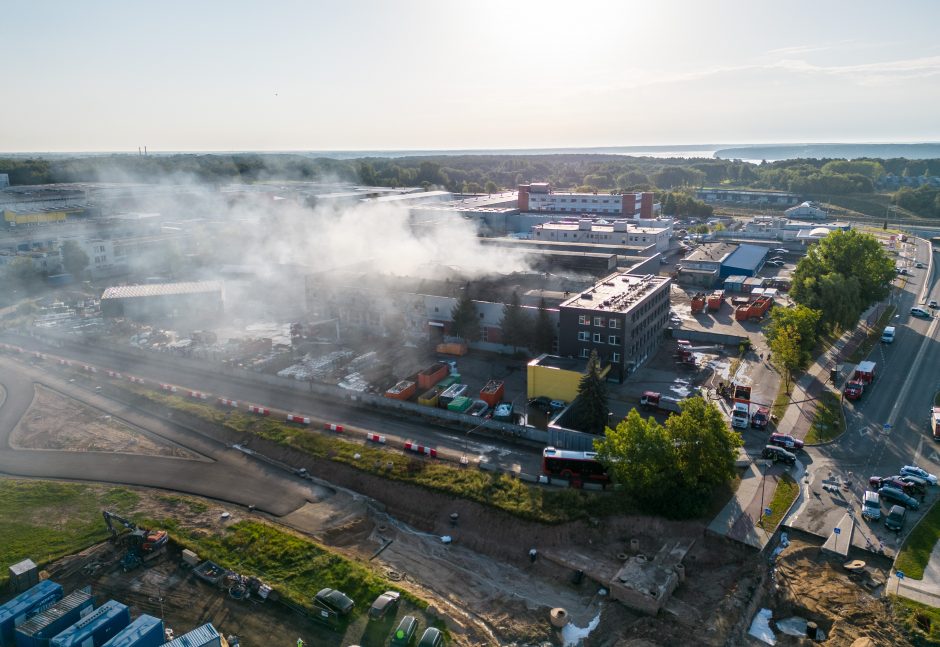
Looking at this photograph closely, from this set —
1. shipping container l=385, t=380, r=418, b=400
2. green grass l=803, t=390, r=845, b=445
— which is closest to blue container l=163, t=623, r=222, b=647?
shipping container l=385, t=380, r=418, b=400

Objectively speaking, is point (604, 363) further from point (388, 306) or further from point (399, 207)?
point (399, 207)

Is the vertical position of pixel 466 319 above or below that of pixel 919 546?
above

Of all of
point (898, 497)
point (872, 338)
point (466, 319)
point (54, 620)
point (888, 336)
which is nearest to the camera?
point (54, 620)

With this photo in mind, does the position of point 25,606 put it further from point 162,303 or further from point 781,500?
point 162,303

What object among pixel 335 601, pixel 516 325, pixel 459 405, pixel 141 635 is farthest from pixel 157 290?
pixel 335 601

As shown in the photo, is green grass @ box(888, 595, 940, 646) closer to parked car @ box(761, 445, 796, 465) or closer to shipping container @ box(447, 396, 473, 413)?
parked car @ box(761, 445, 796, 465)

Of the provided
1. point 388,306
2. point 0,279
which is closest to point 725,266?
point 388,306

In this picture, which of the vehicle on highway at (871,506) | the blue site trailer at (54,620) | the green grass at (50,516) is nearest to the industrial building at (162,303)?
the green grass at (50,516)
